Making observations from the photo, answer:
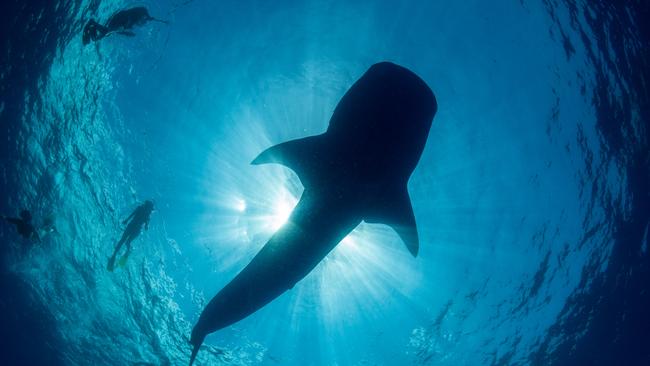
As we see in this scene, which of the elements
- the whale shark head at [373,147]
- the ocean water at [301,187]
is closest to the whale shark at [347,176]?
the whale shark head at [373,147]

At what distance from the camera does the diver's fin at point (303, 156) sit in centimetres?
421

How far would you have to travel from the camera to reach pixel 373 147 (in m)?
3.87

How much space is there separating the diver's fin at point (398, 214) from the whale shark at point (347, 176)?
0.01 meters

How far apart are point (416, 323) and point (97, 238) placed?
14626mm

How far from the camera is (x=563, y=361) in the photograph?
1681 centimetres

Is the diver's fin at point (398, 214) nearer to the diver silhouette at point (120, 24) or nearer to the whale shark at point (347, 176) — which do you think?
the whale shark at point (347, 176)

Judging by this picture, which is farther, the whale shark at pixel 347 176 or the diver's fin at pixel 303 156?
the diver's fin at pixel 303 156

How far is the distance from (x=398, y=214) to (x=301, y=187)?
6051mm

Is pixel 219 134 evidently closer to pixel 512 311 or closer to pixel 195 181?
pixel 195 181

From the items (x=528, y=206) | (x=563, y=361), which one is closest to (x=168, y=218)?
(x=528, y=206)

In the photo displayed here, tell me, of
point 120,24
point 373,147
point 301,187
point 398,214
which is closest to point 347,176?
point 373,147

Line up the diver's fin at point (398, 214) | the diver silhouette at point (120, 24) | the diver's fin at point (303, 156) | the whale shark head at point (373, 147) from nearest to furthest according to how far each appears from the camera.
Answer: the whale shark head at point (373, 147), the diver's fin at point (303, 156), the diver's fin at point (398, 214), the diver silhouette at point (120, 24)

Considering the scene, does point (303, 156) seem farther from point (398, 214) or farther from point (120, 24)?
point (120, 24)

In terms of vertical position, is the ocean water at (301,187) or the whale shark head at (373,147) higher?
the ocean water at (301,187)
